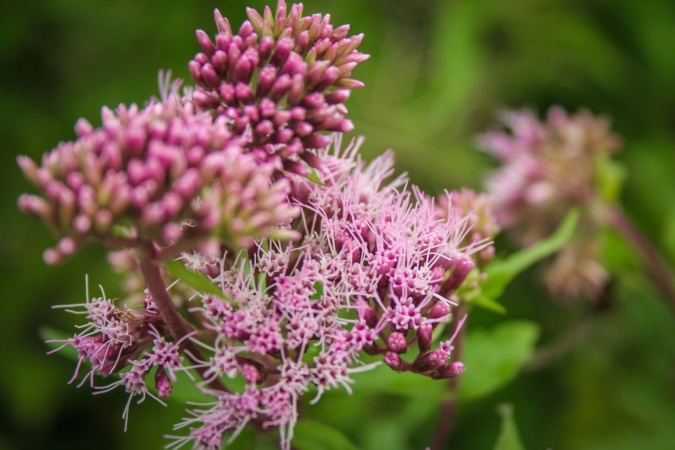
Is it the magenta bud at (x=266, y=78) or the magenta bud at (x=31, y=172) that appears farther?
the magenta bud at (x=266, y=78)

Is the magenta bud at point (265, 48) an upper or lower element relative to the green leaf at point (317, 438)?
upper

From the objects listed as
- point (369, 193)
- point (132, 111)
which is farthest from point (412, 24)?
point (132, 111)

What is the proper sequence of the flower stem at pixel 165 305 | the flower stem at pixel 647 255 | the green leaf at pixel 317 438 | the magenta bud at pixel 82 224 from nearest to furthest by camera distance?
the magenta bud at pixel 82 224, the flower stem at pixel 165 305, the green leaf at pixel 317 438, the flower stem at pixel 647 255

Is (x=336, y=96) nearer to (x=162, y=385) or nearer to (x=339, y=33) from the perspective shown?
(x=339, y=33)

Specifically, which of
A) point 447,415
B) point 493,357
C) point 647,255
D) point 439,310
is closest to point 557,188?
point 647,255

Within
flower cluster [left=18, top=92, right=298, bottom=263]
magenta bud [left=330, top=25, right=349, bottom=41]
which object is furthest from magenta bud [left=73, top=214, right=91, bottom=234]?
magenta bud [left=330, top=25, right=349, bottom=41]

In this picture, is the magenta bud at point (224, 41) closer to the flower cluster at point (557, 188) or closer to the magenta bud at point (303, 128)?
the magenta bud at point (303, 128)

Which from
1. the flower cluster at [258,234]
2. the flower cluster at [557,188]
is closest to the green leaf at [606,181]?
the flower cluster at [557,188]
